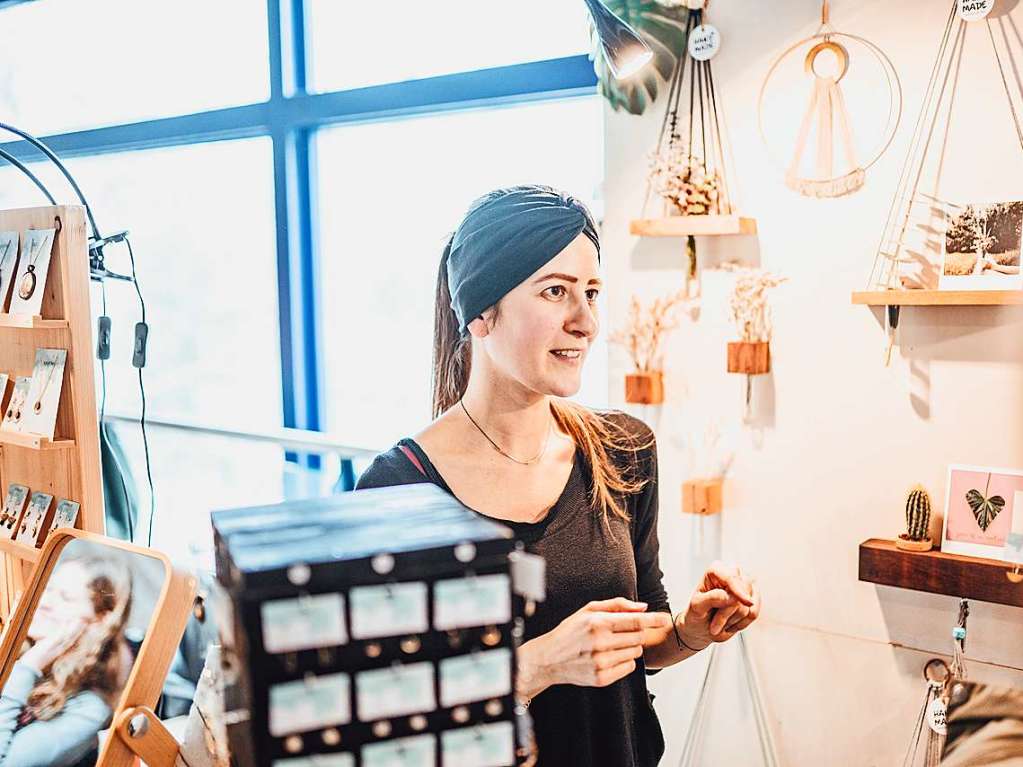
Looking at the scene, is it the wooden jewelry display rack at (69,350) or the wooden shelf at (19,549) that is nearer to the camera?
the wooden jewelry display rack at (69,350)

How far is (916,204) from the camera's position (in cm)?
230

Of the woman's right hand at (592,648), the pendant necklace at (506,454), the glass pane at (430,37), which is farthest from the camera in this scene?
the glass pane at (430,37)

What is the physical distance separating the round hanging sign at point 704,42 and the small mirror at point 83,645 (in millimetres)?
1752

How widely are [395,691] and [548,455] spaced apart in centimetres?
89

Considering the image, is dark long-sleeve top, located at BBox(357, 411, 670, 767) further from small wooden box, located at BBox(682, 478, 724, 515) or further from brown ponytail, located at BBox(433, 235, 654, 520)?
small wooden box, located at BBox(682, 478, 724, 515)

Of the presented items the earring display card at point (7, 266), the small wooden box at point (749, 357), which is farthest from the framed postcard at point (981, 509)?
the earring display card at point (7, 266)

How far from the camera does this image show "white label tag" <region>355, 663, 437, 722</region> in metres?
0.72

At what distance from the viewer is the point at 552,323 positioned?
145cm

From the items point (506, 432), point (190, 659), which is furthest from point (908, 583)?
point (190, 659)

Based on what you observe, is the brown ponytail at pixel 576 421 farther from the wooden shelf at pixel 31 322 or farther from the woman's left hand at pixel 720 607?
the wooden shelf at pixel 31 322

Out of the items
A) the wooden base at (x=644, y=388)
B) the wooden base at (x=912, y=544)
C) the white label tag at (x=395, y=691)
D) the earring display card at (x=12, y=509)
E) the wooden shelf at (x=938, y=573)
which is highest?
the wooden base at (x=644, y=388)

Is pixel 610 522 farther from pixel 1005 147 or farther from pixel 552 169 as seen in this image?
pixel 552 169

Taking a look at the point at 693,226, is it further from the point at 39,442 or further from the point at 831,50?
the point at 39,442

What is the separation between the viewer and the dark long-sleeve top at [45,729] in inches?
75.5
